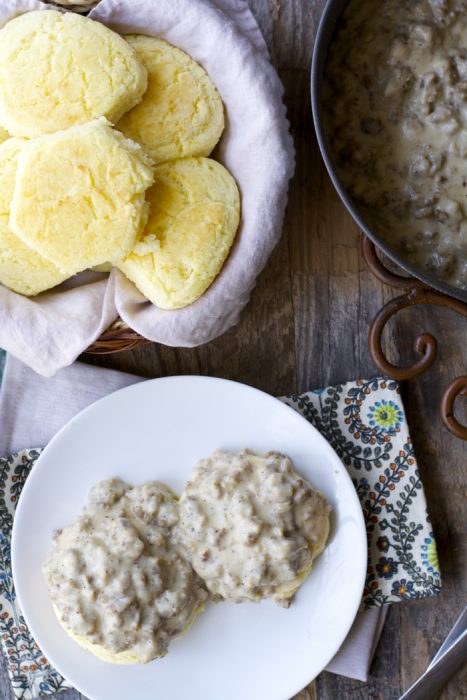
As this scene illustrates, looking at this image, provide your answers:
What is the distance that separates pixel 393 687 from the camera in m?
1.80

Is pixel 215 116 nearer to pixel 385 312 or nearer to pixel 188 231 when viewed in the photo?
pixel 188 231

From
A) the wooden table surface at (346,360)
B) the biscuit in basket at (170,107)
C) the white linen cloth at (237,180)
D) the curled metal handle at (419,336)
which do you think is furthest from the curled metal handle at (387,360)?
the biscuit in basket at (170,107)

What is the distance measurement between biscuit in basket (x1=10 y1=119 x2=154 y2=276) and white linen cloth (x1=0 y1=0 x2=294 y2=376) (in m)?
0.15

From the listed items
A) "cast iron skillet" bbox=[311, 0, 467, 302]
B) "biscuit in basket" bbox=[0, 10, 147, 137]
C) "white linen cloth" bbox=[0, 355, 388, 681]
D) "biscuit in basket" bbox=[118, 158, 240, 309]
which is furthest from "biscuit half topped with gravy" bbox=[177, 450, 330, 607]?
"biscuit in basket" bbox=[0, 10, 147, 137]

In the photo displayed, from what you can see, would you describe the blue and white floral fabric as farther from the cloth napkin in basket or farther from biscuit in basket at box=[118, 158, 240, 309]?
biscuit in basket at box=[118, 158, 240, 309]

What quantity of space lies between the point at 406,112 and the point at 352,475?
29.1 inches

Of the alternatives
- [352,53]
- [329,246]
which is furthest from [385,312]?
[352,53]

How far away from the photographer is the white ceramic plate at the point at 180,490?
1.69 m

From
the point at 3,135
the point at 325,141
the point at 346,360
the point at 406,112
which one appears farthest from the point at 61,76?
the point at 346,360

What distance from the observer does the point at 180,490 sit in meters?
1.72

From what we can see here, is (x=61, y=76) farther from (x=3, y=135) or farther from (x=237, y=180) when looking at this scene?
(x=237, y=180)

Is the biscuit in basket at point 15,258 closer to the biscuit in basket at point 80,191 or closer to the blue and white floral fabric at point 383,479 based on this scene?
the biscuit in basket at point 80,191

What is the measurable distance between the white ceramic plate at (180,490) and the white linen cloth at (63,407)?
89mm

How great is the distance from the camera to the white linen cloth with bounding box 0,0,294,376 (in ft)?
4.85
